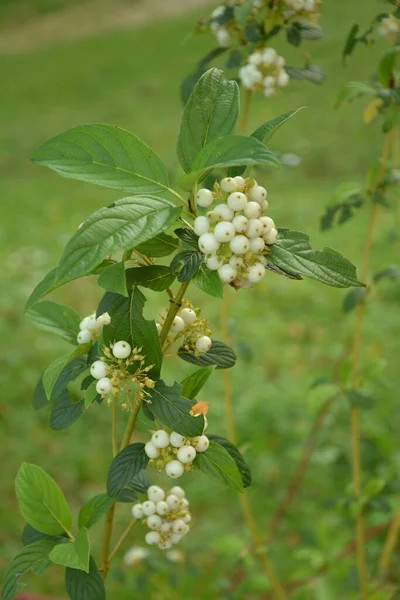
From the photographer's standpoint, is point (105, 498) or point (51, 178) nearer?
point (105, 498)

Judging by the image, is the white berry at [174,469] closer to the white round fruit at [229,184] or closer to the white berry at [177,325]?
the white berry at [177,325]

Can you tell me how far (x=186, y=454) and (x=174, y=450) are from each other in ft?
0.09

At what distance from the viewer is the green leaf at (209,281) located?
56 centimetres

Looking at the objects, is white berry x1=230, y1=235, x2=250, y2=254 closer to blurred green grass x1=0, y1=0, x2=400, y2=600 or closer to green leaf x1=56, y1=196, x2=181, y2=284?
green leaf x1=56, y1=196, x2=181, y2=284

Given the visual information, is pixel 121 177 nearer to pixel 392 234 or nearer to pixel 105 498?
pixel 105 498

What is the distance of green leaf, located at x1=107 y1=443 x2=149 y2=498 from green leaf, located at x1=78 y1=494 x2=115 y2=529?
0.04 m

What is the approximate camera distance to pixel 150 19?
7.24 m

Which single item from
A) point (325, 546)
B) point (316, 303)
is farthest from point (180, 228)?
point (316, 303)

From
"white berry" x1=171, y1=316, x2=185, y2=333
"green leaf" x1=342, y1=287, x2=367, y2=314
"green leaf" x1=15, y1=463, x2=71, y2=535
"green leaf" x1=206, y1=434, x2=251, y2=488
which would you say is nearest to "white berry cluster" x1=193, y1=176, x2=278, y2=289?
"white berry" x1=171, y1=316, x2=185, y2=333

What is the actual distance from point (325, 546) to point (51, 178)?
3.10 metres

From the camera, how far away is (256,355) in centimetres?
226

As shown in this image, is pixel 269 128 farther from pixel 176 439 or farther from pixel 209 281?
pixel 176 439

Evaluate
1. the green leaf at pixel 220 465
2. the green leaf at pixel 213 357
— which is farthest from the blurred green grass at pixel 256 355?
the green leaf at pixel 220 465

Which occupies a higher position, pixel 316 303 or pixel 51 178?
pixel 316 303
